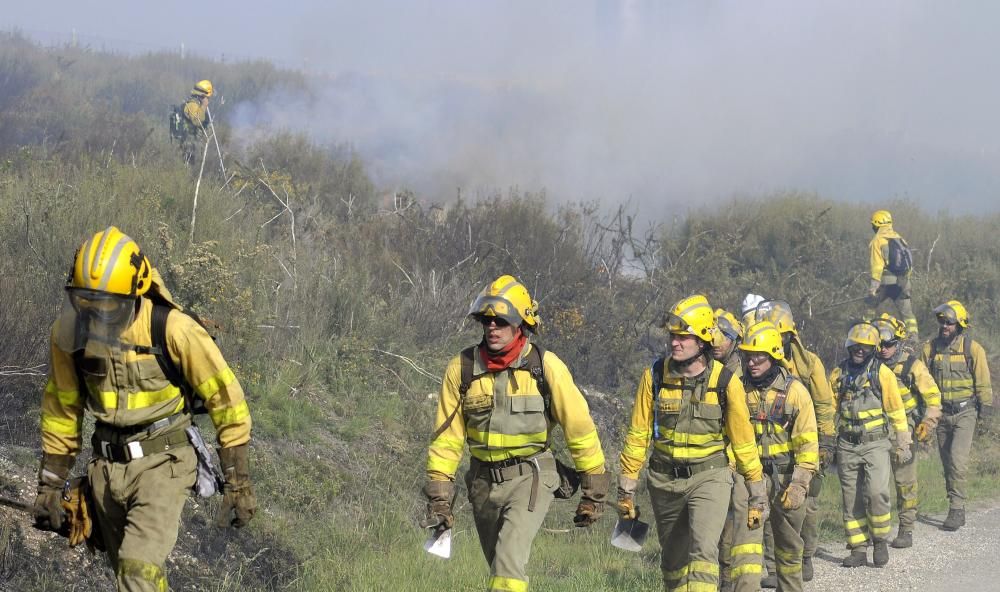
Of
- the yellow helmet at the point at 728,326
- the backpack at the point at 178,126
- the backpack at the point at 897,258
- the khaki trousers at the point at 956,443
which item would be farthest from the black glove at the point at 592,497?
the backpack at the point at 178,126

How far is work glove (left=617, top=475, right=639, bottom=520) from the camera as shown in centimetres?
→ 635

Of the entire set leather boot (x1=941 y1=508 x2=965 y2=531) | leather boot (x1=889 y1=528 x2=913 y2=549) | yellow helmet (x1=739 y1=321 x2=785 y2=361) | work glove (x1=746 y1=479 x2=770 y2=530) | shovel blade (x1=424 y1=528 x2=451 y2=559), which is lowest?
leather boot (x1=941 y1=508 x2=965 y2=531)

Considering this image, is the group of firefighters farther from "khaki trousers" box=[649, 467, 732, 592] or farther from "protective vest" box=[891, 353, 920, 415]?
"protective vest" box=[891, 353, 920, 415]

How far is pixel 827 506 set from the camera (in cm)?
1143

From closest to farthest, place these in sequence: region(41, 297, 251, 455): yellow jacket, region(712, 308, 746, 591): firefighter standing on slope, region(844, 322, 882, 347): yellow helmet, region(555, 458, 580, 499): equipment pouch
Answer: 1. region(41, 297, 251, 455): yellow jacket
2. region(555, 458, 580, 499): equipment pouch
3. region(712, 308, 746, 591): firefighter standing on slope
4. region(844, 322, 882, 347): yellow helmet

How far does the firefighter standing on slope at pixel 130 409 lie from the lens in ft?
14.7

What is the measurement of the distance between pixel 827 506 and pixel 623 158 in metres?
15.5

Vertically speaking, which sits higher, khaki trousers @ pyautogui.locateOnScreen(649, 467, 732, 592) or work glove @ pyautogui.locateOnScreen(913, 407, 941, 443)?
khaki trousers @ pyautogui.locateOnScreen(649, 467, 732, 592)

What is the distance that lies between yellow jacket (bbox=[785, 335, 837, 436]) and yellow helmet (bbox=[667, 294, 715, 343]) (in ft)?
8.70

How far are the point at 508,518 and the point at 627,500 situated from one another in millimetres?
1101

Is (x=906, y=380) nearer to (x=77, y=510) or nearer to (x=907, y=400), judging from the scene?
(x=907, y=400)

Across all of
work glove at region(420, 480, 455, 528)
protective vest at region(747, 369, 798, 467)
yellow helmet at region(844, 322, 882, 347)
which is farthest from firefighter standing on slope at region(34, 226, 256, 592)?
yellow helmet at region(844, 322, 882, 347)

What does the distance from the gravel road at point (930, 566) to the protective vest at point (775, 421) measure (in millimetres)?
1549

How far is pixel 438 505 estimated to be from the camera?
18.0 feet
